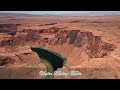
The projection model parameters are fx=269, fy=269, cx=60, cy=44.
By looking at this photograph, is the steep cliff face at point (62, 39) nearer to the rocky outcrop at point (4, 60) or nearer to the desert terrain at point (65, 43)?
the desert terrain at point (65, 43)

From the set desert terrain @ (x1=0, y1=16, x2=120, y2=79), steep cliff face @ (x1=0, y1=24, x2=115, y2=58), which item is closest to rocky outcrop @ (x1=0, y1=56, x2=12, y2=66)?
desert terrain @ (x1=0, y1=16, x2=120, y2=79)

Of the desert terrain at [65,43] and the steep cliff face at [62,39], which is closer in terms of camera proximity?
the desert terrain at [65,43]

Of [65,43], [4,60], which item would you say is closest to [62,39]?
Result: [65,43]

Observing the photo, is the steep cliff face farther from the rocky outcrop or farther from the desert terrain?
the rocky outcrop

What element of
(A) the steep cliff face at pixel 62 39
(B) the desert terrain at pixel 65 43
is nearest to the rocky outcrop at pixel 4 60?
(B) the desert terrain at pixel 65 43

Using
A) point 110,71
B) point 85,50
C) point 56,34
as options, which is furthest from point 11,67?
point 110,71

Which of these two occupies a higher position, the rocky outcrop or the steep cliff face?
the steep cliff face

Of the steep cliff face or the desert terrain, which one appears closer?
the desert terrain
